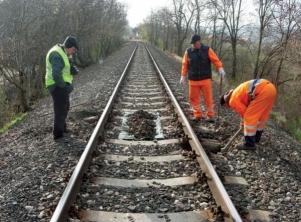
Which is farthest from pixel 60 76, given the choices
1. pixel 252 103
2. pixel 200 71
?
pixel 252 103

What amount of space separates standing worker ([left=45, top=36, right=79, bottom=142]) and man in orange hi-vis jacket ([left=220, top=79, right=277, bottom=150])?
111 inches

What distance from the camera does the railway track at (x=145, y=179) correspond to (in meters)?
3.32

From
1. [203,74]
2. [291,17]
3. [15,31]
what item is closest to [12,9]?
[15,31]

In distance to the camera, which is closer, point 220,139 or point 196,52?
point 220,139

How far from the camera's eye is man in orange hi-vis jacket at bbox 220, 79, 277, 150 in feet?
16.2

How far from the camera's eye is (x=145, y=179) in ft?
13.5

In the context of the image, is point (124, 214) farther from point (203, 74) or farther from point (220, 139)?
point (203, 74)

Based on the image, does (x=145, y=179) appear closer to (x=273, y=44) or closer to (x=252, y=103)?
(x=252, y=103)

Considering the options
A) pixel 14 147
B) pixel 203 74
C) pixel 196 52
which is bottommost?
pixel 14 147

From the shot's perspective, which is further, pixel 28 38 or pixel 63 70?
pixel 28 38

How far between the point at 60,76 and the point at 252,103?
312 cm

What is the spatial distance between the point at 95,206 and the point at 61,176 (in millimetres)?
850

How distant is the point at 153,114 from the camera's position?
280 inches

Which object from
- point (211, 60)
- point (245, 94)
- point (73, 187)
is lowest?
point (73, 187)
